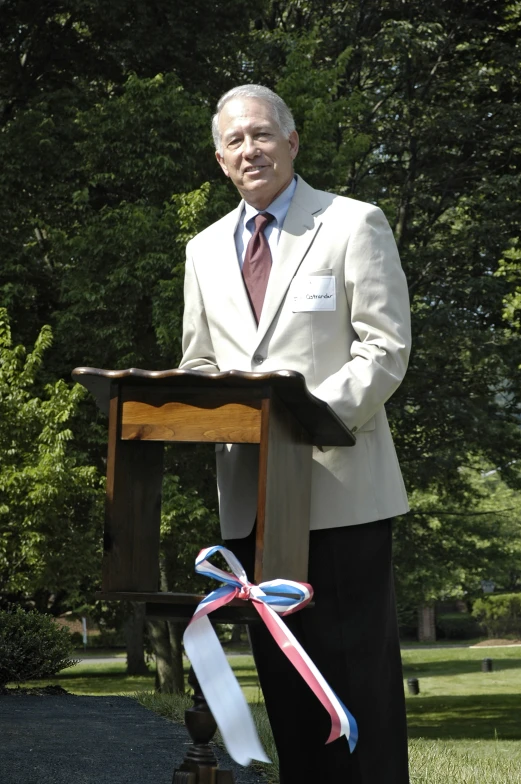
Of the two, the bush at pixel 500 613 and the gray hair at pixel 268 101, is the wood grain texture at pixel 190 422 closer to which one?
the gray hair at pixel 268 101

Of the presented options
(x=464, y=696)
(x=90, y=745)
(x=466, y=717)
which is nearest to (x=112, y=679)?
(x=464, y=696)

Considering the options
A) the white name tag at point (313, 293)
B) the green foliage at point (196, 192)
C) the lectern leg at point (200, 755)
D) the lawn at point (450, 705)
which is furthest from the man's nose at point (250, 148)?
the green foliage at point (196, 192)

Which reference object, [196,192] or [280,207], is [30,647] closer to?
[196,192]

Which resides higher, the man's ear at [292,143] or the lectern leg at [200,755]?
the man's ear at [292,143]

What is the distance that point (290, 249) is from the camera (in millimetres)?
2578

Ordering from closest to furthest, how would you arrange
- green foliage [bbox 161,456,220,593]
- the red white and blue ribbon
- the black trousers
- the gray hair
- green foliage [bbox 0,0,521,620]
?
the red white and blue ribbon → the black trousers → the gray hair → green foliage [bbox 161,456,220,593] → green foliage [bbox 0,0,521,620]

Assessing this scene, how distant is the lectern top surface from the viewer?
6.81 feet

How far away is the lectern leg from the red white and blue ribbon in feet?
0.42

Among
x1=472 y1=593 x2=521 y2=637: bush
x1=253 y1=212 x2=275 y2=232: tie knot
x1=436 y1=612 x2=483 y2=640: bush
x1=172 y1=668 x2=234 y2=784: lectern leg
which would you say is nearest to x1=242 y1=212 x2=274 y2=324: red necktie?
x1=253 y1=212 x2=275 y2=232: tie knot

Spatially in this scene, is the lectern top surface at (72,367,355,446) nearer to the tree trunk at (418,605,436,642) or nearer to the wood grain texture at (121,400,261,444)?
the wood grain texture at (121,400,261,444)

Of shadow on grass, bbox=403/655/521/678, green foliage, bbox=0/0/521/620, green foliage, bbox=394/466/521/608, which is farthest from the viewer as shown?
shadow on grass, bbox=403/655/521/678

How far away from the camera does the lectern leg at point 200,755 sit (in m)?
2.27

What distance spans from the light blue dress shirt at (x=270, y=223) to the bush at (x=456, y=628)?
57.7 meters

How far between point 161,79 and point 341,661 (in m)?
15.6
